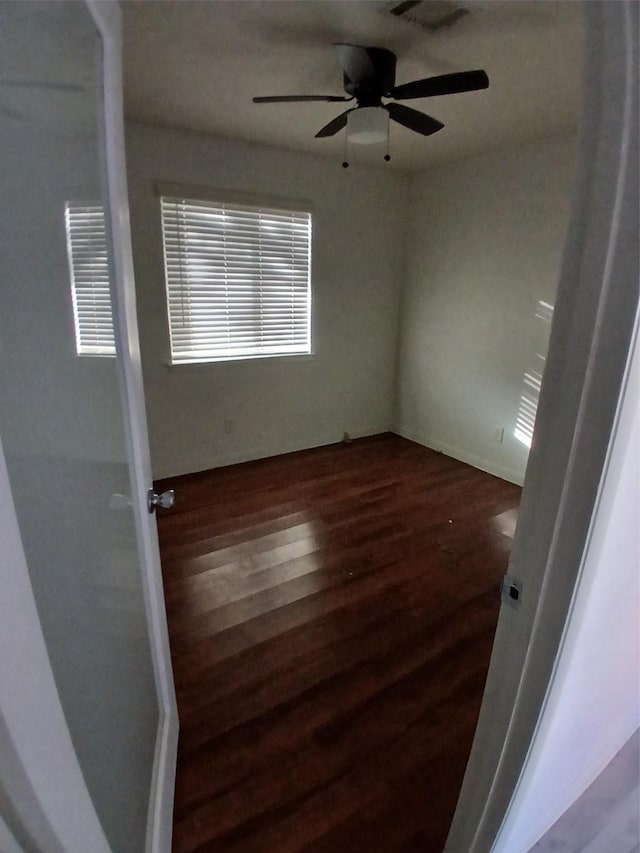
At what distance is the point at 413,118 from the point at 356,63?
1.27 ft

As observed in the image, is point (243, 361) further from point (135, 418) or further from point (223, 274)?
point (135, 418)

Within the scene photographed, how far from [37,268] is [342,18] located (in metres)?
1.74

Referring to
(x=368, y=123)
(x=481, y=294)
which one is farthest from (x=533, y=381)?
(x=368, y=123)

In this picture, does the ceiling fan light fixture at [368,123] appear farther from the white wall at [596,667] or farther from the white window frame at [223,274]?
the white wall at [596,667]

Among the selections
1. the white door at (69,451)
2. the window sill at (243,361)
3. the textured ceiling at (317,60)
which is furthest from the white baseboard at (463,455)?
the white door at (69,451)

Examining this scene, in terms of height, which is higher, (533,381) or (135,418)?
(135,418)

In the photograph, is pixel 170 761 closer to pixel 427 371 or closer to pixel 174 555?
pixel 174 555

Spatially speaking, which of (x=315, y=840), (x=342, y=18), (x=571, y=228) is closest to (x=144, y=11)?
(x=342, y=18)

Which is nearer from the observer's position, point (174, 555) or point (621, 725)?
point (621, 725)

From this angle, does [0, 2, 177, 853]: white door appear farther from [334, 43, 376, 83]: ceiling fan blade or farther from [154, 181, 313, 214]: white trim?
[154, 181, 313, 214]: white trim

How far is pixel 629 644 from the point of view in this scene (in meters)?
1.22

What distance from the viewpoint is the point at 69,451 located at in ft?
2.19

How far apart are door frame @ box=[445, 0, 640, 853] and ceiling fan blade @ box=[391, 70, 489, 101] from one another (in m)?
1.32

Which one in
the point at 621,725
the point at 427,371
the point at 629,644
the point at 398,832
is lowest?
the point at 398,832
